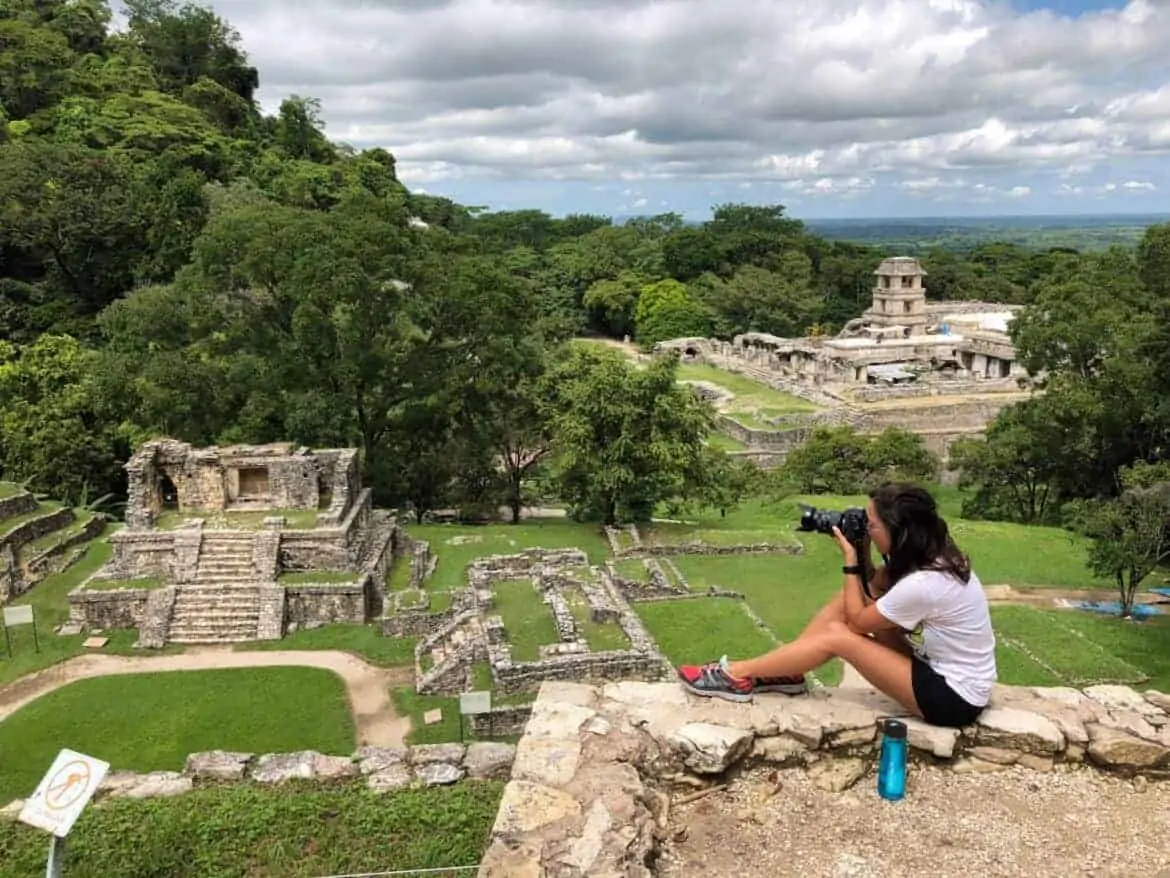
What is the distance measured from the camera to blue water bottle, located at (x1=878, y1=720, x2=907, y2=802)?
17.5 ft

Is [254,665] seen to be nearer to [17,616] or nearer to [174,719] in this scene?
[174,719]

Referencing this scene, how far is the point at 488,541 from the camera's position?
1978cm

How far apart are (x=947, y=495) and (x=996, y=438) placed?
5.18 meters

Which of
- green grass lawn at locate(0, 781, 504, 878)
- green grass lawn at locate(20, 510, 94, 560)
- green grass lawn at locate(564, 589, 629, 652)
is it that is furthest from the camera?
green grass lawn at locate(20, 510, 94, 560)

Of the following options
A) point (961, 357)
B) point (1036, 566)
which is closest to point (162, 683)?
point (1036, 566)

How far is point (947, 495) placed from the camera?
98.0ft

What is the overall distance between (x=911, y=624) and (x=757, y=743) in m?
1.32

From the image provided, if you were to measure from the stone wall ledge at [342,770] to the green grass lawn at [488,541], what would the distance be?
9453 mm

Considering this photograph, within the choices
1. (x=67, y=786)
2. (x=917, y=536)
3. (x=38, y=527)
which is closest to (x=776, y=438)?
(x=38, y=527)

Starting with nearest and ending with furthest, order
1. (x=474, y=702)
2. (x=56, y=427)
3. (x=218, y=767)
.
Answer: (x=218, y=767)
(x=474, y=702)
(x=56, y=427)

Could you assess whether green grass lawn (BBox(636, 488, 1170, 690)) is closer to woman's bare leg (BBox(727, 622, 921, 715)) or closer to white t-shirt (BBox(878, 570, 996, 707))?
woman's bare leg (BBox(727, 622, 921, 715))

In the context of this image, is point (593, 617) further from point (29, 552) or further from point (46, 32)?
point (46, 32)

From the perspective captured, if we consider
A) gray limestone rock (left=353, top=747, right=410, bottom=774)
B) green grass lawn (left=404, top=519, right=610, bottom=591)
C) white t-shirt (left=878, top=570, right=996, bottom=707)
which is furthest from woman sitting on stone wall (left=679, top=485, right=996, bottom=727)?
green grass lawn (left=404, top=519, right=610, bottom=591)

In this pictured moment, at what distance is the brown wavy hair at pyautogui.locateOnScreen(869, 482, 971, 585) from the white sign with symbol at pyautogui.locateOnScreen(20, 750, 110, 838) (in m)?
4.84
